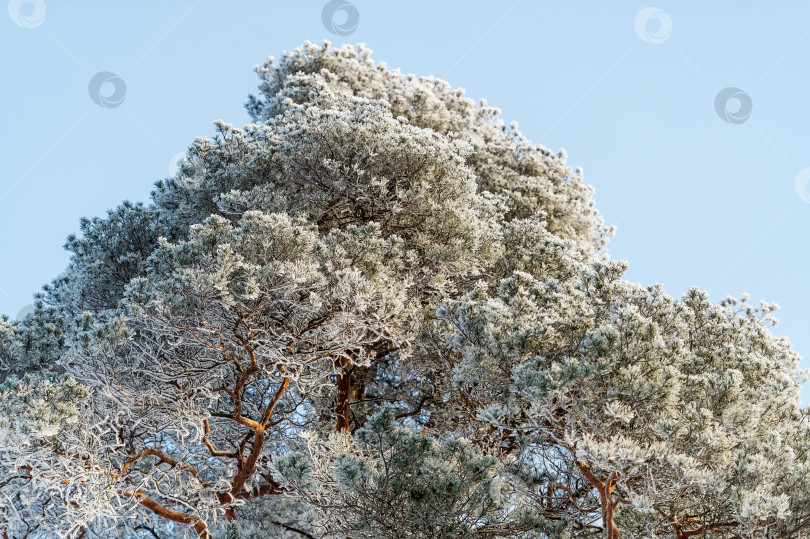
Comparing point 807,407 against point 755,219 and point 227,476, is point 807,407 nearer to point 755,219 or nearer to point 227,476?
point 227,476

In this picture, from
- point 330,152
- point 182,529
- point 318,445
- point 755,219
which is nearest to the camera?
point 318,445

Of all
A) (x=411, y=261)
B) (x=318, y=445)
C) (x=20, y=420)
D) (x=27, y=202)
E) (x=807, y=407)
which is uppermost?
(x=27, y=202)

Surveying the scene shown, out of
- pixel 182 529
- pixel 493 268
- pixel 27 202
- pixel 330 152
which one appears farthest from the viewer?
pixel 27 202

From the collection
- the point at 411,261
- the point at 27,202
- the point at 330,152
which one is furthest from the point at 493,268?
the point at 27,202

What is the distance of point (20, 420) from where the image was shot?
5441mm

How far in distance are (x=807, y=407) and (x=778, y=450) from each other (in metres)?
1.51

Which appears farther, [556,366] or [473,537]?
[473,537]

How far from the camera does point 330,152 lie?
833 cm

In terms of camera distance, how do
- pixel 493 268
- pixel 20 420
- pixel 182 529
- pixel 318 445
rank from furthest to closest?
pixel 182 529 → pixel 493 268 → pixel 318 445 → pixel 20 420

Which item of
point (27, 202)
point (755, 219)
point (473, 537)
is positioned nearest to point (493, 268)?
point (473, 537)

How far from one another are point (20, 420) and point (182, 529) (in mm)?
5024

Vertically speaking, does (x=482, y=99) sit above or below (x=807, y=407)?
above

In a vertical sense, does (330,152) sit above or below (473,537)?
above

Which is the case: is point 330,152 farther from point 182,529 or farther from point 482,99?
point 182,529
